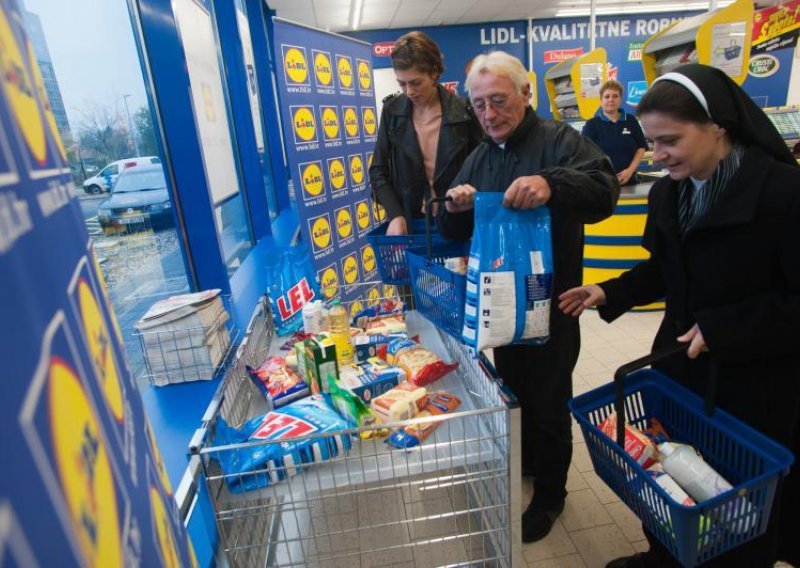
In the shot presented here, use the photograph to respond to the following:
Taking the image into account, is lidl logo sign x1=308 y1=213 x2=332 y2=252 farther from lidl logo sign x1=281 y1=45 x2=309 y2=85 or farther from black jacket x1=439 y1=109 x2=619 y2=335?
black jacket x1=439 y1=109 x2=619 y2=335

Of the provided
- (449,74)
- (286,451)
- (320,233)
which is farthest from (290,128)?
(449,74)

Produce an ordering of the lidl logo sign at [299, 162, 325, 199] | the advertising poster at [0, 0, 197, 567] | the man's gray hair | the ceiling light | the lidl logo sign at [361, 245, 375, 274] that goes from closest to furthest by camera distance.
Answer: the advertising poster at [0, 0, 197, 567] < the man's gray hair < the lidl logo sign at [299, 162, 325, 199] < the lidl logo sign at [361, 245, 375, 274] < the ceiling light

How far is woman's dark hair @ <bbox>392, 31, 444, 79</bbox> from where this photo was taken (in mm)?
2275

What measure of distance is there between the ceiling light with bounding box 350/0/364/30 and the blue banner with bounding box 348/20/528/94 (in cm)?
68

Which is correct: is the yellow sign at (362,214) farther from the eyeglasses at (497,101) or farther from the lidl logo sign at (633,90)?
the lidl logo sign at (633,90)

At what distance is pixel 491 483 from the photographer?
1505mm

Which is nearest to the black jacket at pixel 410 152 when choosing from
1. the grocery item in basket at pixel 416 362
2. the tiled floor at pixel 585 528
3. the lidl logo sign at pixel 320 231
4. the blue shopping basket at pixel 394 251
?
the blue shopping basket at pixel 394 251

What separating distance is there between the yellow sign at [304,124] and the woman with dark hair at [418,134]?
1201mm

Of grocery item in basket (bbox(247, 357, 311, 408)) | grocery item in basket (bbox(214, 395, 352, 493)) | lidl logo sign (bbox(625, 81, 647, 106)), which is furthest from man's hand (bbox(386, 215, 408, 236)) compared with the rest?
lidl logo sign (bbox(625, 81, 647, 106))

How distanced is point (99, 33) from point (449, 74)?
10.9m

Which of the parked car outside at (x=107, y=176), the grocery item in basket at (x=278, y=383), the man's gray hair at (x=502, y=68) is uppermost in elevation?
the man's gray hair at (x=502, y=68)

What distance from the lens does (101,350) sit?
61 centimetres

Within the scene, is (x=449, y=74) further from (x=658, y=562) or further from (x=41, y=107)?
(x=41, y=107)

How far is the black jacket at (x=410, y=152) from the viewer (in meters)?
2.44
